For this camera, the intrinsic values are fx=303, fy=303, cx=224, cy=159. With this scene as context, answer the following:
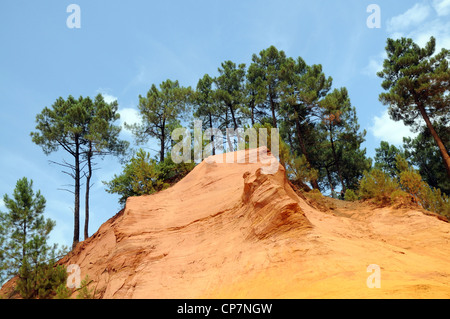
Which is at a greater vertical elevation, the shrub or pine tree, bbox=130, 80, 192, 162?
pine tree, bbox=130, 80, 192, 162

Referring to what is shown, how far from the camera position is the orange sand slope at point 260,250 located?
244 inches

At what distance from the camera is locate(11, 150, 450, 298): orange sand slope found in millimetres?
6195

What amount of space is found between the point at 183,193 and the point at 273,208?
6.64m

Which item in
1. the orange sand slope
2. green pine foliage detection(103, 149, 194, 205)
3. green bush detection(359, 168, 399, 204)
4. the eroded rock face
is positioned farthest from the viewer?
green pine foliage detection(103, 149, 194, 205)

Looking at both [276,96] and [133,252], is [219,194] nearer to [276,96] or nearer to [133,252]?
[133,252]

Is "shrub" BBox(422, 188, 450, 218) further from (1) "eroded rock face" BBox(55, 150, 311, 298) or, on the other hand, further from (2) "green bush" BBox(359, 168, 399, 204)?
(1) "eroded rock face" BBox(55, 150, 311, 298)

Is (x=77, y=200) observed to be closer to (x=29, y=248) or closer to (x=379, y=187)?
(x=29, y=248)

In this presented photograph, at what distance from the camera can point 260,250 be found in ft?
25.9

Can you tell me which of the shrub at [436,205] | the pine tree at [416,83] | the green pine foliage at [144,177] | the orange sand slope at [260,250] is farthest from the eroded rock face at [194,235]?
the pine tree at [416,83]

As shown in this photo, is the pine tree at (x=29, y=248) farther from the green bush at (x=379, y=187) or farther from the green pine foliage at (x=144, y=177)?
the green bush at (x=379, y=187)

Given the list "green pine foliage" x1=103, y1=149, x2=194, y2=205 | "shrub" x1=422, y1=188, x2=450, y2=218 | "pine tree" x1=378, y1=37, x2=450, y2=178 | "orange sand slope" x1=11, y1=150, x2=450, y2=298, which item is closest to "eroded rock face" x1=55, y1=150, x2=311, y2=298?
"orange sand slope" x1=11, y1=150, x2=450, y2=298

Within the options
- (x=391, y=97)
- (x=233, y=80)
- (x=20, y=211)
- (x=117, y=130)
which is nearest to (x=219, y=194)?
(x=20, y=211)

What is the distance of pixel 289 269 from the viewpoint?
Answer: 22.2ft

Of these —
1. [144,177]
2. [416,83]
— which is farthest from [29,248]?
[416,83]
